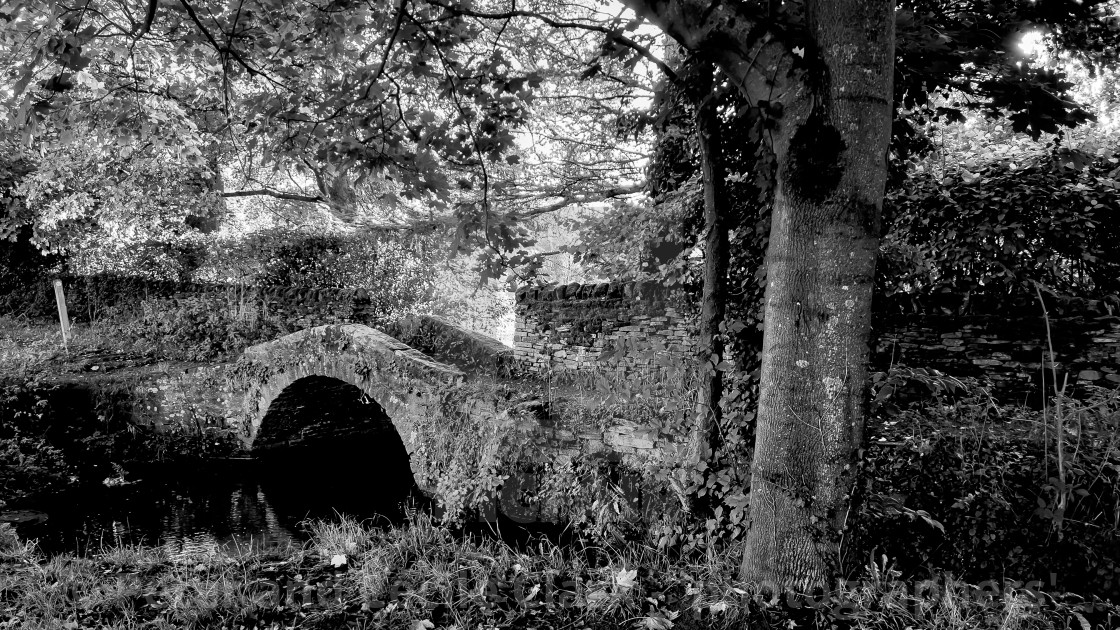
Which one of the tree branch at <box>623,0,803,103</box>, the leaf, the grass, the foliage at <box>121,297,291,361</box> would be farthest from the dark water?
the tree branch at <box>623,0,803,103</box>

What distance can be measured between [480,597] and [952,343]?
6.36 m

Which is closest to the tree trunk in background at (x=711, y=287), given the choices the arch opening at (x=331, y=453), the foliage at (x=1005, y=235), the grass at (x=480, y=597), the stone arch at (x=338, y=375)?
the grass at (x=480, y=597)

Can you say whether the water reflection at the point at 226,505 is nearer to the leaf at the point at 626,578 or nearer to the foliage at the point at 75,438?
the foliage at the point at 75,438

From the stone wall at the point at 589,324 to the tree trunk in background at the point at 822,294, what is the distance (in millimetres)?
5020

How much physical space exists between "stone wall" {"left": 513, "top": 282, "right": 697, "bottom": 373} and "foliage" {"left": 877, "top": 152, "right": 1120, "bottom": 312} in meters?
2.92

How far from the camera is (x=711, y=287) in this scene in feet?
12.8

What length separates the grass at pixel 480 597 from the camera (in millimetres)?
2641

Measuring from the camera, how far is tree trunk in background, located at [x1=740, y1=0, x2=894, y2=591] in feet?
8.12

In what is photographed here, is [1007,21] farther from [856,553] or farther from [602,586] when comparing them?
[602,586]

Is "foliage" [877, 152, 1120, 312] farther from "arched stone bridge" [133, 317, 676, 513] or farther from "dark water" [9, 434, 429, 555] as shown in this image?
"dark water" [9, 434, 429, 555]

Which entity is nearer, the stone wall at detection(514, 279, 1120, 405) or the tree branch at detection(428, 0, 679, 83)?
the tree branch at detection(428, 0, 679, 83)

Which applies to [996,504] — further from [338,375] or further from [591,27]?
[338,375]

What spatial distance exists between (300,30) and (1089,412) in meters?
6.39

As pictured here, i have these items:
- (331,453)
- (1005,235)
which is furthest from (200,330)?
(1005,235)
